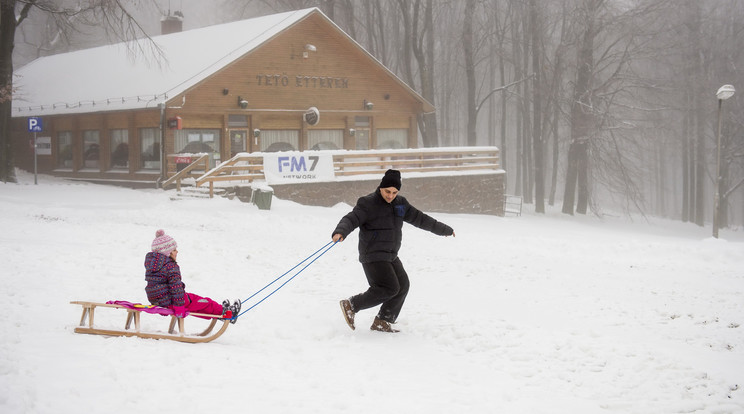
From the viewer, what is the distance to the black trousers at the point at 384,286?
27.6 ft

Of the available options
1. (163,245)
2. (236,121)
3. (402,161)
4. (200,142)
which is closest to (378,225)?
(163,245)

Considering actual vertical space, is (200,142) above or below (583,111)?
below

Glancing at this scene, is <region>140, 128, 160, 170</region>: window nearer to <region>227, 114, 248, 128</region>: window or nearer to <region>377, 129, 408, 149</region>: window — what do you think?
<region>227, 114, 248, 128</region>: window

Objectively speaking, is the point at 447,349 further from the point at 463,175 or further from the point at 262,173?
the point at 463,175

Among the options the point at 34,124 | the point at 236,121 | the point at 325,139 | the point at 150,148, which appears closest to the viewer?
the point at 34,124

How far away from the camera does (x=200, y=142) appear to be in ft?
92.7

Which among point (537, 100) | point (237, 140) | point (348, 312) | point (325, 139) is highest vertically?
point (537, 100)

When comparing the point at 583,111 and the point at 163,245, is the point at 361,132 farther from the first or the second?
the point at 163,245

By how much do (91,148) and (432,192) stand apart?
49.2ft

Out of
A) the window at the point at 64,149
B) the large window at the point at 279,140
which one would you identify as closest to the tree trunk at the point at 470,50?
the large window at the point at 279,140

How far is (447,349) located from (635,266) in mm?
8030

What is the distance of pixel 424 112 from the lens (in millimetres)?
34875

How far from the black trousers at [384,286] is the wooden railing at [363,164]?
14.3m

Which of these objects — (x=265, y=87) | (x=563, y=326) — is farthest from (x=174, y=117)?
(x=563, y=326)
